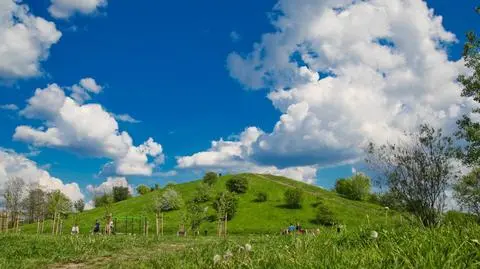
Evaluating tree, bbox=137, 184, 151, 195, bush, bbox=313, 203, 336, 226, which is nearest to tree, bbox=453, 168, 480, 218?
bush, bbox=313, 203, 336, 226

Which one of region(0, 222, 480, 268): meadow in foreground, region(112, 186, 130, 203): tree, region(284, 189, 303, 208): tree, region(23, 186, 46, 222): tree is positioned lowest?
region(0, 222, 480, 268): meadow in foreground

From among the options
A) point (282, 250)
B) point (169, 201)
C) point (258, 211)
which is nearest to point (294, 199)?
point (258, 211)

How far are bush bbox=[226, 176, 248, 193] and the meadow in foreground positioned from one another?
105m

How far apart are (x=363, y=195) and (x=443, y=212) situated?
340ft

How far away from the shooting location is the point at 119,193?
152500 millimetres

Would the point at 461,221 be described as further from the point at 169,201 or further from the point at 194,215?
the point at 169,201

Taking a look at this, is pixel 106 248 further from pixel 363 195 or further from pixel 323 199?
pixel 363 195

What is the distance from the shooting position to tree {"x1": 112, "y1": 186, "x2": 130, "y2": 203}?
151750 millimetres

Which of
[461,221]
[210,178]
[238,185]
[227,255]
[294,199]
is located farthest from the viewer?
[210,178]

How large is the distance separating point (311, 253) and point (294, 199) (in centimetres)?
10384

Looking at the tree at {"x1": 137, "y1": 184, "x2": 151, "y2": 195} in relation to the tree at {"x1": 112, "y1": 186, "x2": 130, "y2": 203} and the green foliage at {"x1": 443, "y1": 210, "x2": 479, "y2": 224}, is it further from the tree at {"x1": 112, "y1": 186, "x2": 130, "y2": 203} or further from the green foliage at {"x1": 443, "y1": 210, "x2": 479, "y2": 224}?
the green foliage at {"x1": 443, "y1": 210, "x2": 479, "y2": 224}

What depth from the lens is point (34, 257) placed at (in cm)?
1531

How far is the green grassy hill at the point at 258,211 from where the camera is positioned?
96.0 m

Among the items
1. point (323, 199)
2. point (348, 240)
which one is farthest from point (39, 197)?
point (348, 240)
